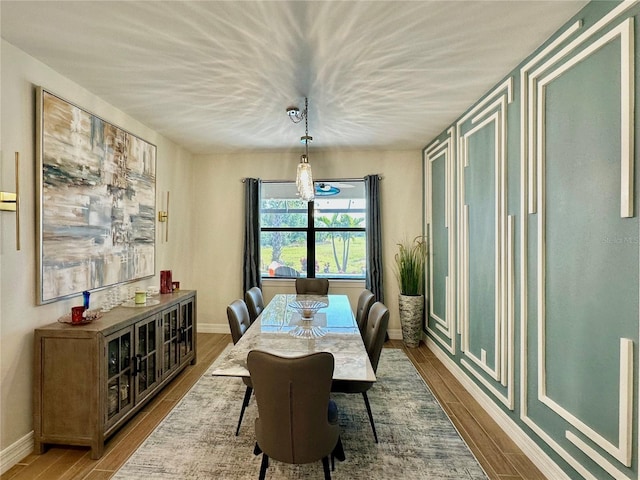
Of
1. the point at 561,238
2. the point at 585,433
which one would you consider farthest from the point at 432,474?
the point at 561,238

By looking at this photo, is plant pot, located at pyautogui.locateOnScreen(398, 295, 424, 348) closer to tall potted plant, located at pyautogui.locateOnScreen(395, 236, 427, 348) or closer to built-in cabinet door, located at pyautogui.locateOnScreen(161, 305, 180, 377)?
tall potted plant, located at pyautogui.locateOnScreen(395, 236, 427, 348)

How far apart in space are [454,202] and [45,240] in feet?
11.7

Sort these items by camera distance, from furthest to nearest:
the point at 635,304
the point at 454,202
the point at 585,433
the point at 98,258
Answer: the point at 454,202 < the point at 98,258 < the point at 585,433 < the point at 635,304

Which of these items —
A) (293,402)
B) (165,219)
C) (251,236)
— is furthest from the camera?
(251,236)

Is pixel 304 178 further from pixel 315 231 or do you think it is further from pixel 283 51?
pixel 315 231

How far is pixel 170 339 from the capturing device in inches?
121

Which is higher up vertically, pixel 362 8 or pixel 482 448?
pixel 362 8

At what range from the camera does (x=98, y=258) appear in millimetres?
2752

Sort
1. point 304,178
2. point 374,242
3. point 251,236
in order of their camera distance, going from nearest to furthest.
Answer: point 304,178, point 374,242, point 251,236

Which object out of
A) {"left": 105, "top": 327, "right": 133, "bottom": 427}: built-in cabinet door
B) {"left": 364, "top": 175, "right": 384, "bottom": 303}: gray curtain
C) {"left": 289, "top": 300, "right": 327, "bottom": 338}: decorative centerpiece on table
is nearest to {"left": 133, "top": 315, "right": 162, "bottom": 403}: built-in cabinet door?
{"left": 105, "top": 327, "right": 133, "bottom": 427}: built-in cabinet door

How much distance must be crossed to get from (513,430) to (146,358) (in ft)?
9.38

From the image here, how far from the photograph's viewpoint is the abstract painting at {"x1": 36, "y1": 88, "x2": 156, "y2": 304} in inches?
87.7

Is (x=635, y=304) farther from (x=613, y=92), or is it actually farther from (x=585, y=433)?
(x=613, y=92)

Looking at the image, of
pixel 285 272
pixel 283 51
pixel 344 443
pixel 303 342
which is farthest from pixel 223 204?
pixel 344 443
